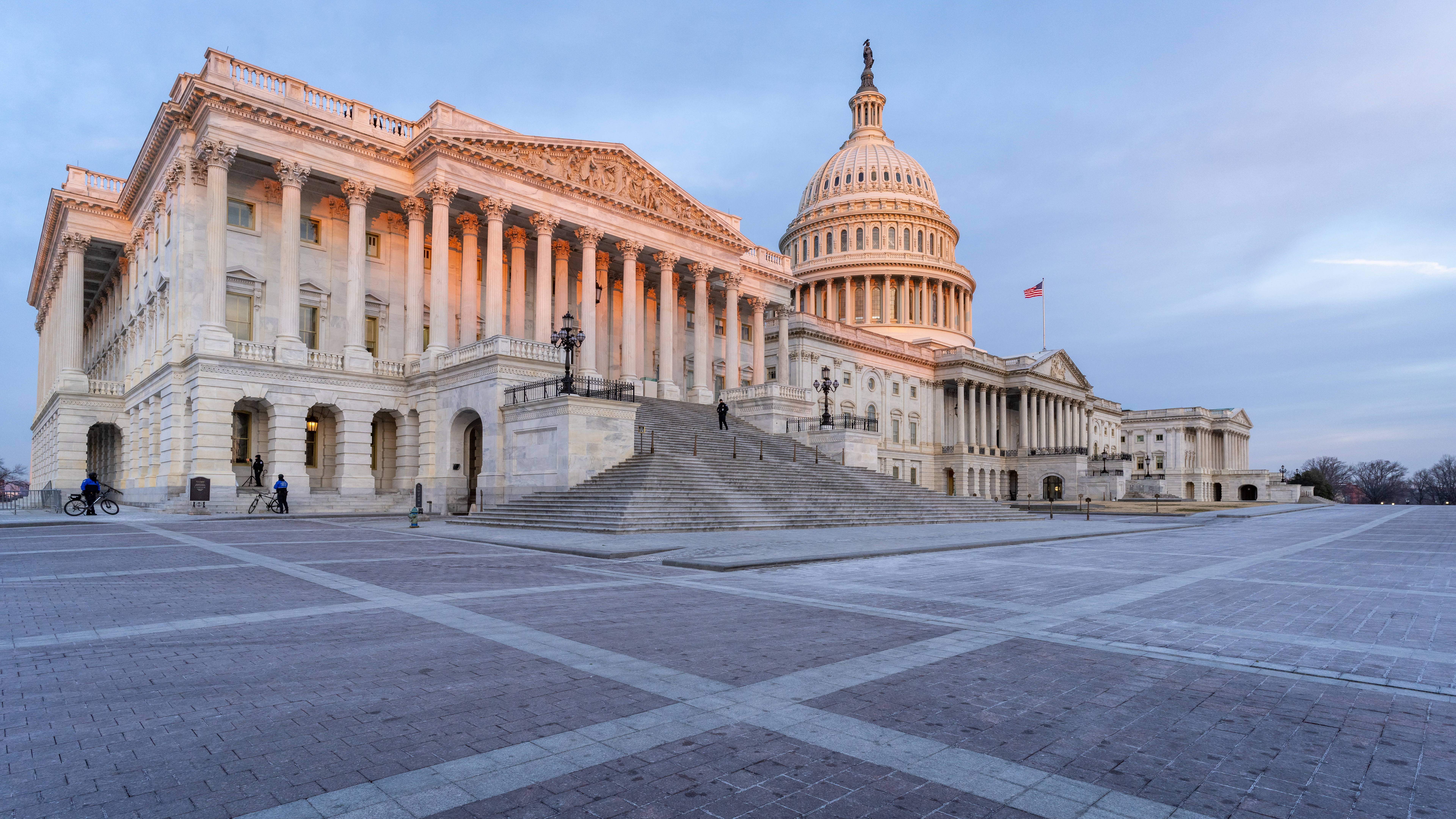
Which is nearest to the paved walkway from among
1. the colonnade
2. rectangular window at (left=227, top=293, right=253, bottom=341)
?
rectangular window at (left=227, top=293, right=253, bottom=341)

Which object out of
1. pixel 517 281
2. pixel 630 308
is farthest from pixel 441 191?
pixel 630 308

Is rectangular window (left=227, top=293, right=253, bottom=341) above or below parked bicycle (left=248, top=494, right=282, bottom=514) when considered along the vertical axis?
above

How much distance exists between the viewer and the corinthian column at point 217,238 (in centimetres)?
3438

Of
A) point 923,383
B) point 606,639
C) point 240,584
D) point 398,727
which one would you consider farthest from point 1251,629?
point 923,383

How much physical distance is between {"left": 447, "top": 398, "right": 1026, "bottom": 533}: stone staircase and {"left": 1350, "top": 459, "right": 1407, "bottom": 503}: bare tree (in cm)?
17542

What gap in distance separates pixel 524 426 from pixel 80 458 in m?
31.8

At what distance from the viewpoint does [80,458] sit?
46.2 m

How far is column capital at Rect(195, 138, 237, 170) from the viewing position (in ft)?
112

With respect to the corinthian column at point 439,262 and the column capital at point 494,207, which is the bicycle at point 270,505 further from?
the column capital at point 494,207

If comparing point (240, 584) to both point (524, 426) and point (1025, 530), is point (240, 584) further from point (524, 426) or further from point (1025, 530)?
point (1025, 530)

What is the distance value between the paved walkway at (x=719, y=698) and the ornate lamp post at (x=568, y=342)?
691 inches

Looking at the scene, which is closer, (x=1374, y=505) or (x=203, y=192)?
(x=203, y=192)

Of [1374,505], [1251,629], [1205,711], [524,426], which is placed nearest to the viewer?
[1205,711]

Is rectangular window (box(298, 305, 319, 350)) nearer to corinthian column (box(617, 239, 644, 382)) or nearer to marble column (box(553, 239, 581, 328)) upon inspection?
marble column (box(553, 239, 581, 328))
